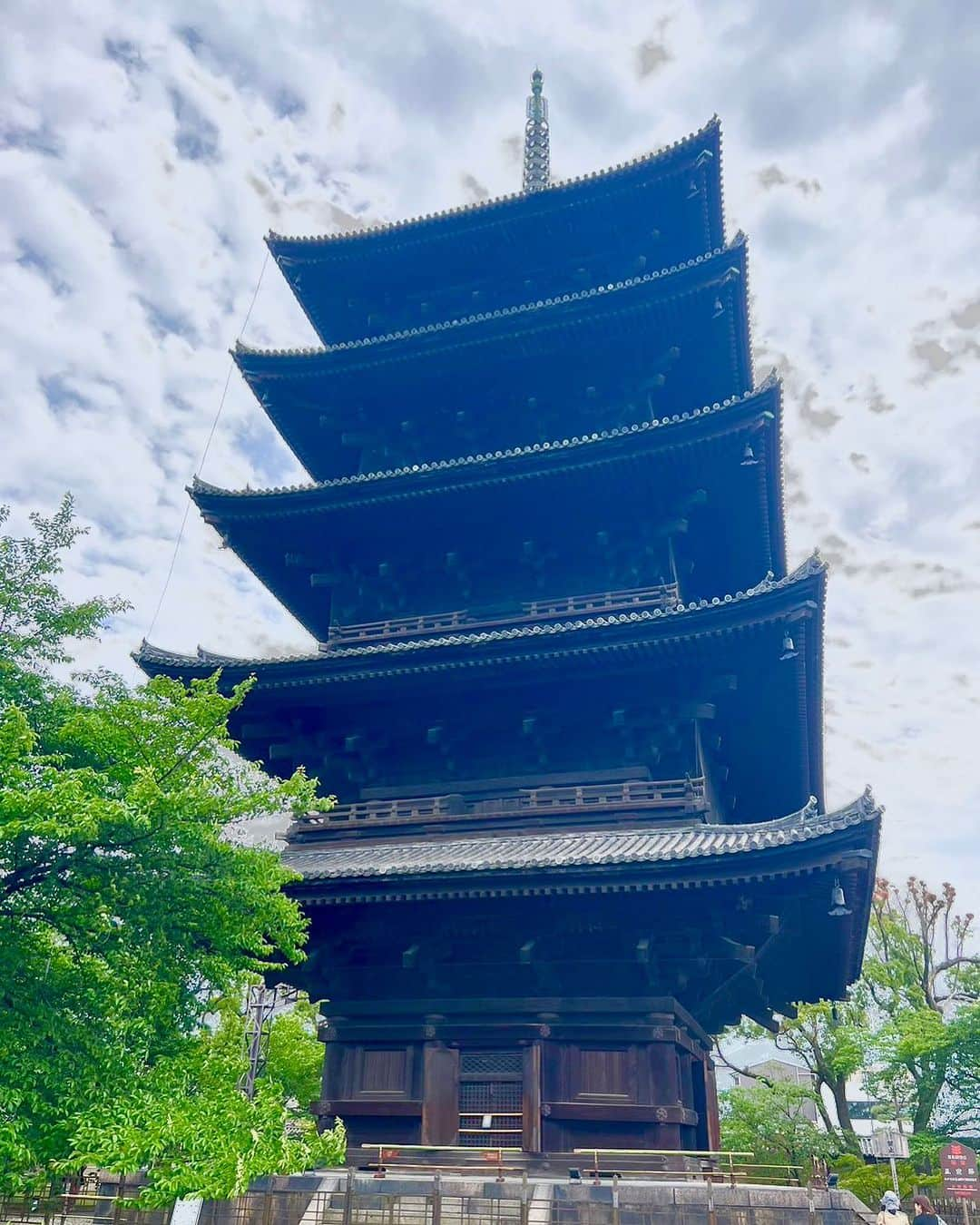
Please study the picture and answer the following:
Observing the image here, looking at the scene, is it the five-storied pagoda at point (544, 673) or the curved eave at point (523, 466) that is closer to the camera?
the five-storied pagoda at point (544, 673)

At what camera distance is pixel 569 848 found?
13.3 m

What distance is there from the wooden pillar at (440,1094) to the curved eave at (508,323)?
13216 mm

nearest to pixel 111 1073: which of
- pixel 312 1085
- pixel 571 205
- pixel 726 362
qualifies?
pixel 726 362

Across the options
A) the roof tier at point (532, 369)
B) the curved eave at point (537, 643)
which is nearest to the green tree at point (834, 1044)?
the curved eave at point (537, 643)

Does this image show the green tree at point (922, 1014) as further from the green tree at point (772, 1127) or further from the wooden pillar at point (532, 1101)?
the wooden pillar at point (532, 1101)

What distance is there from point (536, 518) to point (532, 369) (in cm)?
388

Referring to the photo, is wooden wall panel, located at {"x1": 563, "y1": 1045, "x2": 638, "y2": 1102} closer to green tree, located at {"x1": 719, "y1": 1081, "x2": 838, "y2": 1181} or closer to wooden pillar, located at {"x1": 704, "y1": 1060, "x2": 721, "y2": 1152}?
wooden pillar, located at {"x1": 704, "y1": 1060, "x2": 721, "y2": 1152}

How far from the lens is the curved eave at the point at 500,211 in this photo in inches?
773

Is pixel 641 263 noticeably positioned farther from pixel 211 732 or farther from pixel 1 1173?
pixel 1 1173

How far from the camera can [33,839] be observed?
29.7ft

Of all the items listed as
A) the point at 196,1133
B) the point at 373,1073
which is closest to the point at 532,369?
the point at 373,1073

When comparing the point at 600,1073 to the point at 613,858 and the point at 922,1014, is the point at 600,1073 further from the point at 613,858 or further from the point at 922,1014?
the point at 922,1014

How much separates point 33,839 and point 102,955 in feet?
4.34

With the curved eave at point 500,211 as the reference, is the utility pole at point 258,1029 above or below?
below
